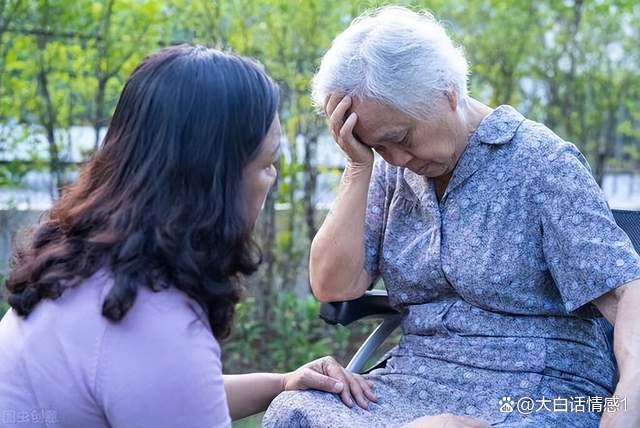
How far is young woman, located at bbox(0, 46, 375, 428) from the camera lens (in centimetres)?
167

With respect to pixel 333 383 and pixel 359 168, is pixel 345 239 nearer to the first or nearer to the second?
pixel 359 168

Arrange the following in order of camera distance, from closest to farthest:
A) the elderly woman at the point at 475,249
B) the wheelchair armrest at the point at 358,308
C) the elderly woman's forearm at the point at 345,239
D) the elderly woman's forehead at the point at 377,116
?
the elderly woman at the point at 475,249 → the elderly woman's forehead at the point at 377,116 → the elderly woman's forearm at the point at 345,239 → the wheelchair armrest at the point at 358,308

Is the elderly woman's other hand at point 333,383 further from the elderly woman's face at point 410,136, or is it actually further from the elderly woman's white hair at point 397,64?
the elderly woman's white hair at point 397,64

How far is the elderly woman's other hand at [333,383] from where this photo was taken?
257cm

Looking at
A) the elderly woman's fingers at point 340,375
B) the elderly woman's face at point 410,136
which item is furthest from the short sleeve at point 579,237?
the elderly woman's fingers at point 340,375

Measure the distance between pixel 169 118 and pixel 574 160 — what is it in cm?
114

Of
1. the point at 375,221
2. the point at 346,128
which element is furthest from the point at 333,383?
the point at 346,128

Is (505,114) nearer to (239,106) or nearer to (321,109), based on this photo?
(321,109)

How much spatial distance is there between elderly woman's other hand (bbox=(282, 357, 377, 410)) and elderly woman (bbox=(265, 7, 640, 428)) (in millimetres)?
30

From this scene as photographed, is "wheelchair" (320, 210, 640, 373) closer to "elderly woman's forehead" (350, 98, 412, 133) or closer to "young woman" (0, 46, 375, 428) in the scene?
"elderly woman's forehead" (350, 98, 412, 133)

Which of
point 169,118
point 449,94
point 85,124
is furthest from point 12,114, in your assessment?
point 169,118

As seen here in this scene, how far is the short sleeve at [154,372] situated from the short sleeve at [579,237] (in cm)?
103

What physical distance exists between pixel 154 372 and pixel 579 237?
45.4 inches

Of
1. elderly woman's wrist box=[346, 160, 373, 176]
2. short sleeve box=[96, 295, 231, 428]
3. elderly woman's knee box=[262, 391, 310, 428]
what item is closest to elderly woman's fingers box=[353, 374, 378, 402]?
elderly woman's knee box=[262, 391, 310, 428]
